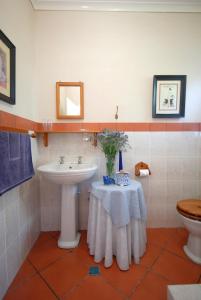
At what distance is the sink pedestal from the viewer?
1583 mm

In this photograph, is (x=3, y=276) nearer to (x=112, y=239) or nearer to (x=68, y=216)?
(x=68, y=216)

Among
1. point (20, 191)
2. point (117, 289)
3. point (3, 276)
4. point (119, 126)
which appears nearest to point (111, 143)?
point (119, 126)

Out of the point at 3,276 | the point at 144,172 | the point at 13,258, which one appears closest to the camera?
the point at 3,276

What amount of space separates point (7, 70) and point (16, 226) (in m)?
1.24

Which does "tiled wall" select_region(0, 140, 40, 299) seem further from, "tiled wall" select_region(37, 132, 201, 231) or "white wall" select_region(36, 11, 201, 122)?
"white wall" select_region(36, 11, 201, 122)

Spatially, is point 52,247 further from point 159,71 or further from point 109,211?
point 159,71

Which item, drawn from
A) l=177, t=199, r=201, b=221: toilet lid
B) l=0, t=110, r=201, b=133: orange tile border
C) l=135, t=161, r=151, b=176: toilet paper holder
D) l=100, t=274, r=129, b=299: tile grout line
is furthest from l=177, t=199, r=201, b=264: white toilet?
l=0, t=110, r=201, b=133: orange tile border

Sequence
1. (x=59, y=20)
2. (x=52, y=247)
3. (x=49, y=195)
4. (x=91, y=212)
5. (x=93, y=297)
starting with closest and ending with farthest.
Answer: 1. (x=93, y=297)
2. (x=91, y=212)
3. (x=52, y=247)
4. (x=59, y=20)
5. (x=49, y=195)

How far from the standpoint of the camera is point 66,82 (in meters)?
1.77

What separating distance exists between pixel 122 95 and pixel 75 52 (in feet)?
2.31

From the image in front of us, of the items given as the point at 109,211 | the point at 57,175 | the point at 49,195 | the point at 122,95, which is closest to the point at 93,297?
the point at 109,211

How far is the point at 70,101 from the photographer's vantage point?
179cm

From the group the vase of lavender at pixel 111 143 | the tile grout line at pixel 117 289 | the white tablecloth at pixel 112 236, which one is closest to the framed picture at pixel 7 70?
the vase of lavender at pixel 111 143

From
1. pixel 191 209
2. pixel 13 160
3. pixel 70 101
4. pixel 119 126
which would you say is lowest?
pixel 191 209
